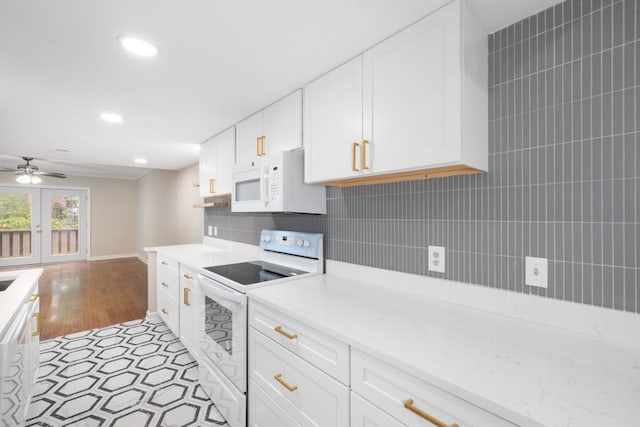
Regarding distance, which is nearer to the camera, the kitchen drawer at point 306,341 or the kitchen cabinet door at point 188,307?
the kitchen drawer at point 306,341

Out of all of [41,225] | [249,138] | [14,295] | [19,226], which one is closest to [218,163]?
[249,138]

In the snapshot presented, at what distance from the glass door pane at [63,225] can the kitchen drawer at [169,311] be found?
19.7ft

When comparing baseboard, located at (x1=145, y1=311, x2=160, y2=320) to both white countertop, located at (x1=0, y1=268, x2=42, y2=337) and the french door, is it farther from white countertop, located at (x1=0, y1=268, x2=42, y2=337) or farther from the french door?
the french door

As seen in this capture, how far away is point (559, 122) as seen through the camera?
1.12 m

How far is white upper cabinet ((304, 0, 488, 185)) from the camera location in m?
1.13

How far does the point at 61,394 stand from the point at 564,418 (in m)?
2.89

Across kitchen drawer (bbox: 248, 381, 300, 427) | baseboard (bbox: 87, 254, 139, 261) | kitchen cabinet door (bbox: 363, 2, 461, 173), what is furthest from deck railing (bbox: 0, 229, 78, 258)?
kitchen cabinet door (bbox: 363, 2, 461, 173)

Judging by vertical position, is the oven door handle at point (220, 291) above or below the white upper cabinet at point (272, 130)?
below

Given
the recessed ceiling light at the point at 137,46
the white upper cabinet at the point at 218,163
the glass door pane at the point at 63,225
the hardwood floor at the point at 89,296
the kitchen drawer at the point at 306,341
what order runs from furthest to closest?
the glass door pane at the point at 63,225 < the hardwood floor at the point at 89,296 < the white upper cabinet at the point at 218,163 < the recessed ceiling light at the point at 137,46 < the kitchen drawer at the point at 306,341

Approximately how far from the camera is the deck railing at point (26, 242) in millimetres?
6676

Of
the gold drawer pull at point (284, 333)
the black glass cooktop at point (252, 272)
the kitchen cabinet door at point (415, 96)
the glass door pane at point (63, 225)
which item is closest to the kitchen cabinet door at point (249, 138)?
the black glass cooktop at point (252, 272)

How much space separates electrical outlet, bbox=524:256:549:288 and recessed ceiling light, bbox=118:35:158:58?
6.45ft

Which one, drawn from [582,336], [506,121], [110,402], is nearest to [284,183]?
[506,121]

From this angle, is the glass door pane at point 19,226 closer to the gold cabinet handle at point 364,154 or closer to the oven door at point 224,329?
the oven door at point 224,329
